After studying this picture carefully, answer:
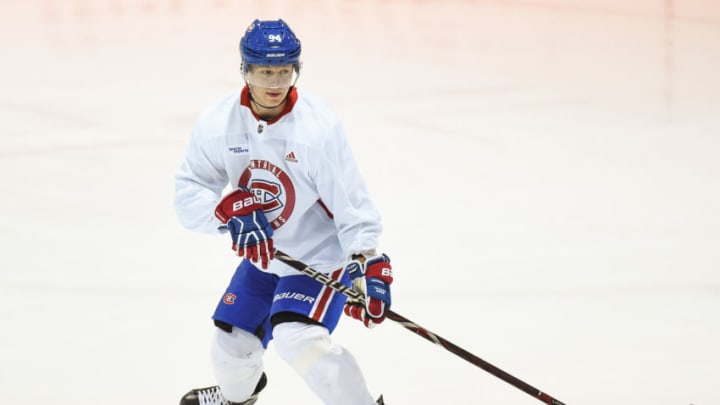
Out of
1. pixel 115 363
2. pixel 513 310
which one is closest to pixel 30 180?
pixel 115 363

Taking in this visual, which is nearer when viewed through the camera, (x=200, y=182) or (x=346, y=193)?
(x=346, y=193)

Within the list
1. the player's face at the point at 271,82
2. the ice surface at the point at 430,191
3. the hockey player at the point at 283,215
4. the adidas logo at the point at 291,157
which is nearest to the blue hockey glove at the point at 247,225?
the hockey player at the point at 283,215

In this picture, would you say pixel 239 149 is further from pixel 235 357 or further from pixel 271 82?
pixel 235 357

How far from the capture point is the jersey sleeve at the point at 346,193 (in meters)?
2.78

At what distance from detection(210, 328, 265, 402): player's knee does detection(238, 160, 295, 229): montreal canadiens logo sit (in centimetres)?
30

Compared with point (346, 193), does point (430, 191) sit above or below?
above

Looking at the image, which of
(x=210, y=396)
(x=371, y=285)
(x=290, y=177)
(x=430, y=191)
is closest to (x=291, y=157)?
(x=290, y=177)

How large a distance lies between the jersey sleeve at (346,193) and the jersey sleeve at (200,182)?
0.89 ft

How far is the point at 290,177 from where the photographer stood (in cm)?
285

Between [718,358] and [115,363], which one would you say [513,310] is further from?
[115,363]

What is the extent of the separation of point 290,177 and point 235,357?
1.57 feet

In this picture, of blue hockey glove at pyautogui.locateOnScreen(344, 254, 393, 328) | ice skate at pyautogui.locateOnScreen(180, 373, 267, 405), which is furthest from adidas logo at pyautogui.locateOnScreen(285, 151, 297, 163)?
ice skate at pyautogui.locateOnScreen(180, 373, 267, 405)

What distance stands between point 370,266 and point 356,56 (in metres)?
4.44

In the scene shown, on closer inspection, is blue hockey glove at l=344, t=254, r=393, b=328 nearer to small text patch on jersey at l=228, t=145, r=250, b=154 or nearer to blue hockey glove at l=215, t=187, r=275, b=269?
blue hockey glove at l=215, t=187, r=275, b=269
